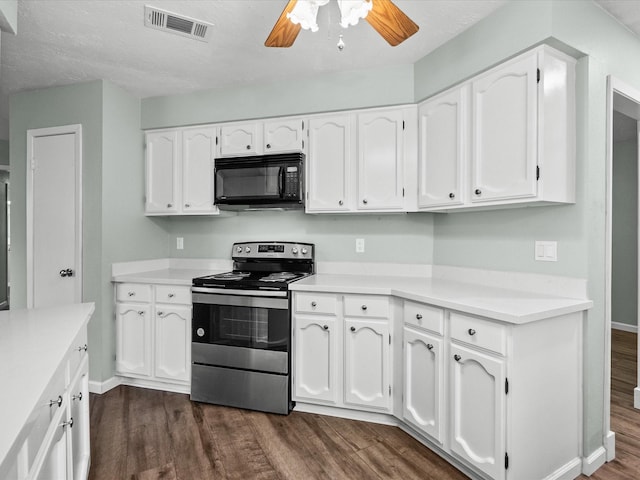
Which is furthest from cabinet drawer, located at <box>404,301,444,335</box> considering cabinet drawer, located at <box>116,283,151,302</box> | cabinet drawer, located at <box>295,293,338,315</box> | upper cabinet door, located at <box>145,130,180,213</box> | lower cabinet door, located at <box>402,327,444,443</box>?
upper cabinet door, located at <box>145,130,180,213</box>

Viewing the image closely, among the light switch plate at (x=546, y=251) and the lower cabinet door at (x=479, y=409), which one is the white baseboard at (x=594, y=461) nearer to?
the lower cabinet door at (x=479, y=409)

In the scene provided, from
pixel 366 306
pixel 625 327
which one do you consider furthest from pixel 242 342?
pixel 625 327

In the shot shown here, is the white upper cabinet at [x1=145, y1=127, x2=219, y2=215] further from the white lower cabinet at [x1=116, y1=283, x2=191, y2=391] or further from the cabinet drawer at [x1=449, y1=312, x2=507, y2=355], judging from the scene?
the cabinet drawer at [x1=449, y1=312, x2=507, y2=355]

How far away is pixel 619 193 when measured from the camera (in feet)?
15.3

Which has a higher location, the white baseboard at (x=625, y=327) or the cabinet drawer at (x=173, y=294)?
the cabinet drawer at (x=173, y=294)

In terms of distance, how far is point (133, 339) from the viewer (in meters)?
2.95

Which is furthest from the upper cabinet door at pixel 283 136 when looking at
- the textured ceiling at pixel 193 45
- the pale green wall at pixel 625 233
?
the pale green wall at pixel 625 233

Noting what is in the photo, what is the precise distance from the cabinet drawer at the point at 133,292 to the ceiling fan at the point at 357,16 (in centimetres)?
218

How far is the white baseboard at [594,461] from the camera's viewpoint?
1884 mm

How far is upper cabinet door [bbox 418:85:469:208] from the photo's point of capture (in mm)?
2223

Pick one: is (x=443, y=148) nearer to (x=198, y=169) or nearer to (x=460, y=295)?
(x=460, y=295)

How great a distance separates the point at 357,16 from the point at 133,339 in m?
2.80

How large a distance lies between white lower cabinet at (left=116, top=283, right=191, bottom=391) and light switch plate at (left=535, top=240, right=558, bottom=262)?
94.1 inches

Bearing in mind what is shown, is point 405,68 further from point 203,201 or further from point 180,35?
point 203,201
